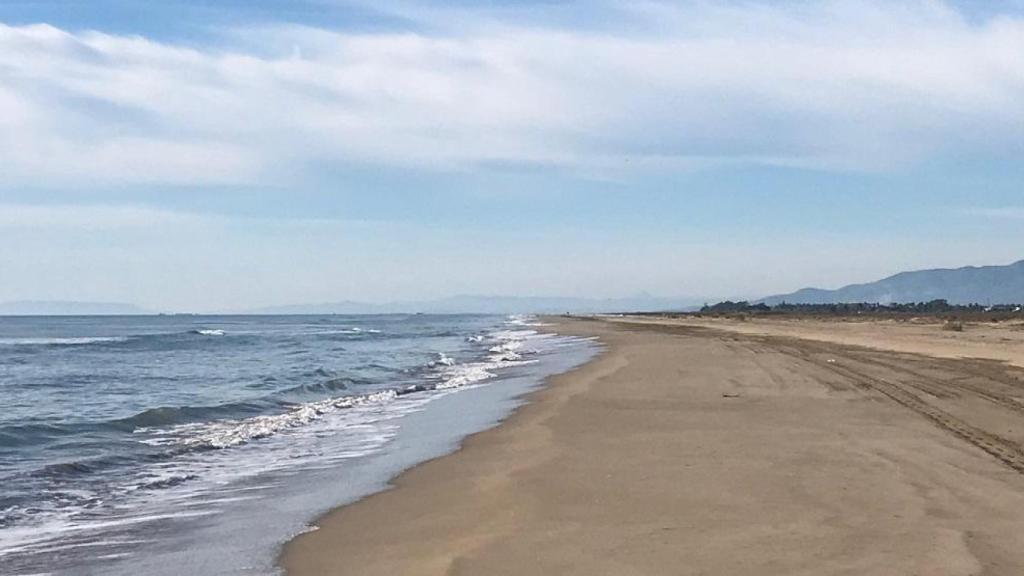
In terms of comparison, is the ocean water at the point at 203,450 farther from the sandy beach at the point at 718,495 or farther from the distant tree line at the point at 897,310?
the distant tree line at the point at 897,310

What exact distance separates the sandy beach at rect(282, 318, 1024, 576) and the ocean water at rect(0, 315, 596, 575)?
27.1 inches

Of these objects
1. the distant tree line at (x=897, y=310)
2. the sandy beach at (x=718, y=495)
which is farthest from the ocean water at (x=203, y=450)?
the distant tree line at (x=897, y=310)

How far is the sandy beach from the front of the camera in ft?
19.8

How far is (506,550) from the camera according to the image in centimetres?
641

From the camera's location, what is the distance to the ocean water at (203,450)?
7500 mm

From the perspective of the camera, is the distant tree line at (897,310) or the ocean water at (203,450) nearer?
the ocean water at (203,450)

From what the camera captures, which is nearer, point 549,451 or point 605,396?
point 549,451

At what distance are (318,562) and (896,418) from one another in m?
8.71

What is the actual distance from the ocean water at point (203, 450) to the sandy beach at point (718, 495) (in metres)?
0.69

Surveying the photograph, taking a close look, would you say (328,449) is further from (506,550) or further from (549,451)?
(506,550)

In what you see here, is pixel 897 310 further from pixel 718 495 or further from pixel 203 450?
pixel 718 495

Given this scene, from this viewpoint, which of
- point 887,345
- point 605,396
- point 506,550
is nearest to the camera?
point 506,550

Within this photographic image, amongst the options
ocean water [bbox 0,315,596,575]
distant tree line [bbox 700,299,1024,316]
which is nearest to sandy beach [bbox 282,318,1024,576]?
ocean water [bbox 0,315,596,575]

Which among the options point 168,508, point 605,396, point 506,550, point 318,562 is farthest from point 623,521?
point 605,396
